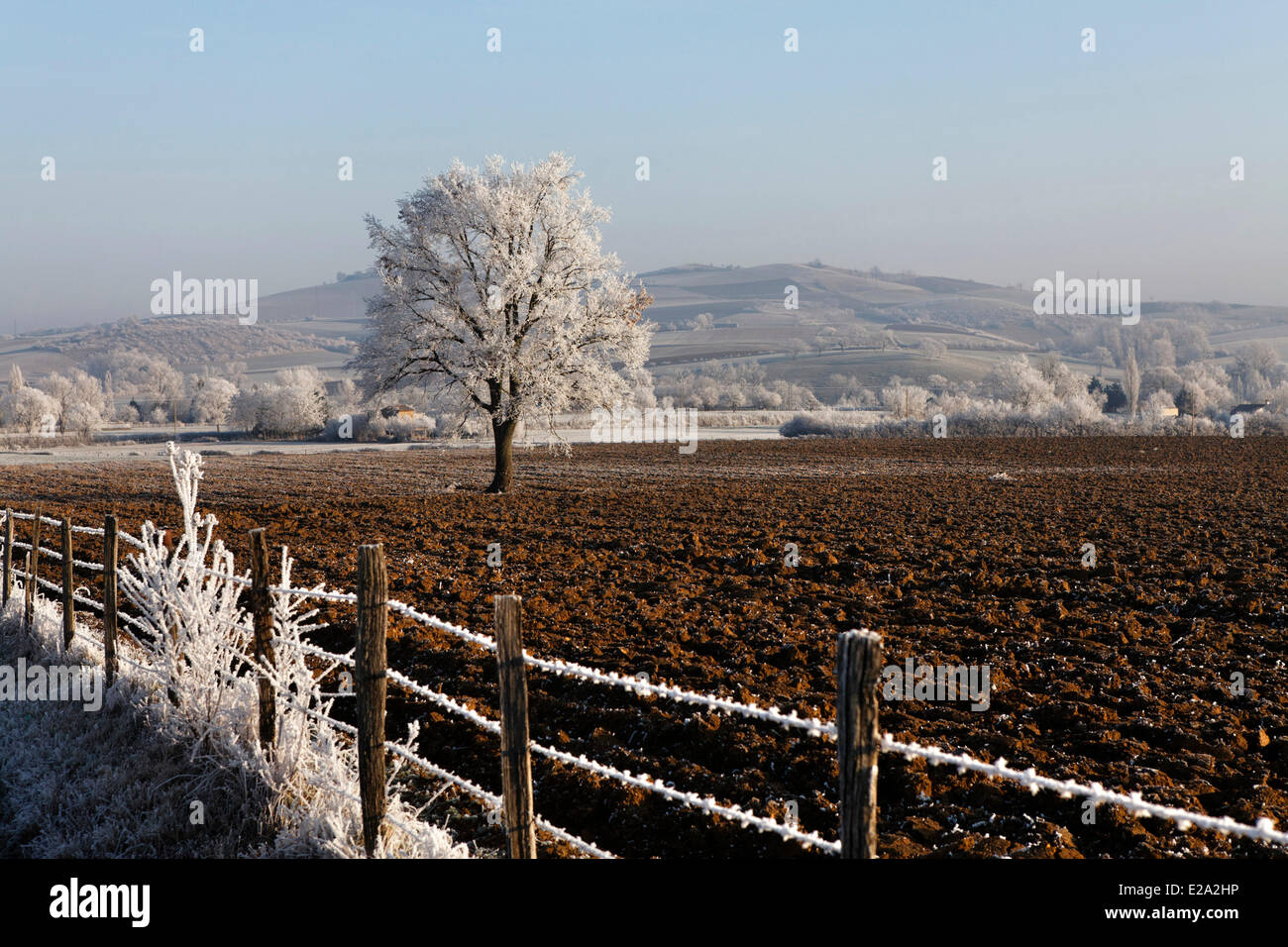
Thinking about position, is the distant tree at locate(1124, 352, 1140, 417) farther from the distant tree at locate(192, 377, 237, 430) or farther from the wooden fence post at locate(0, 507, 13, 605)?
the wooden fence post at locate(0, 507, 13, 605)

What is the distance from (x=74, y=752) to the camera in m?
6.54

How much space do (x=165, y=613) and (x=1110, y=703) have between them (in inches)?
296

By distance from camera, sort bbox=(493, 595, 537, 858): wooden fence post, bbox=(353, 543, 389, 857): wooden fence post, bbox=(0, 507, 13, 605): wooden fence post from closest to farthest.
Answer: bbox=(493, 595, 537, 858): wooden fence post
bbox=(353, 543, 389, 857): wooden fence post
bbox=(0, 507, 13, 605): wooden fence post

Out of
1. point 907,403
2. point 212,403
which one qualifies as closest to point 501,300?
point 907,403

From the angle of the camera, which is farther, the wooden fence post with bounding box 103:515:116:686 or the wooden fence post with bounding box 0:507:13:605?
the wooden fence post with bounding box 0:507:13:605

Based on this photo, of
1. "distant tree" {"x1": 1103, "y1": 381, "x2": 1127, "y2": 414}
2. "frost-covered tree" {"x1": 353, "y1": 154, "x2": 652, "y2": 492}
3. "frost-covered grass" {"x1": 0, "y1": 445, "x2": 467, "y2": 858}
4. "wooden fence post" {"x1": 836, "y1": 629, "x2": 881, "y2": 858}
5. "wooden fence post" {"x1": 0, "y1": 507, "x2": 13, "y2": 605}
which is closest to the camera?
"wooden fence post" {"x1": 836, "y1": 629, "x2": 881, "y2": 858}

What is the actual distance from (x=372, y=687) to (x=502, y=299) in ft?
65.9

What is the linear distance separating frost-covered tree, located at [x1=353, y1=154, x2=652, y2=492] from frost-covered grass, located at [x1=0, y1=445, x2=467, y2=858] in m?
17.4

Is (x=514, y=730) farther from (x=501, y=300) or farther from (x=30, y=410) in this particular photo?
(x=30, y=410)

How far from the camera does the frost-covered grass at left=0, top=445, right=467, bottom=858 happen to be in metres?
5.23

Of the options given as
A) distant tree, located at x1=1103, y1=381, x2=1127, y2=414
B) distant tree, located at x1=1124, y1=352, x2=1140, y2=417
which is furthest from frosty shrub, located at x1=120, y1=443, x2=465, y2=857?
distant tree, located at x1=1103, y1=381, x2=1127, y2=414

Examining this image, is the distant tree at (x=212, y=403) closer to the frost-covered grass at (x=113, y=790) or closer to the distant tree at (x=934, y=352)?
the frost-covered grass at (x=113, y=790)
